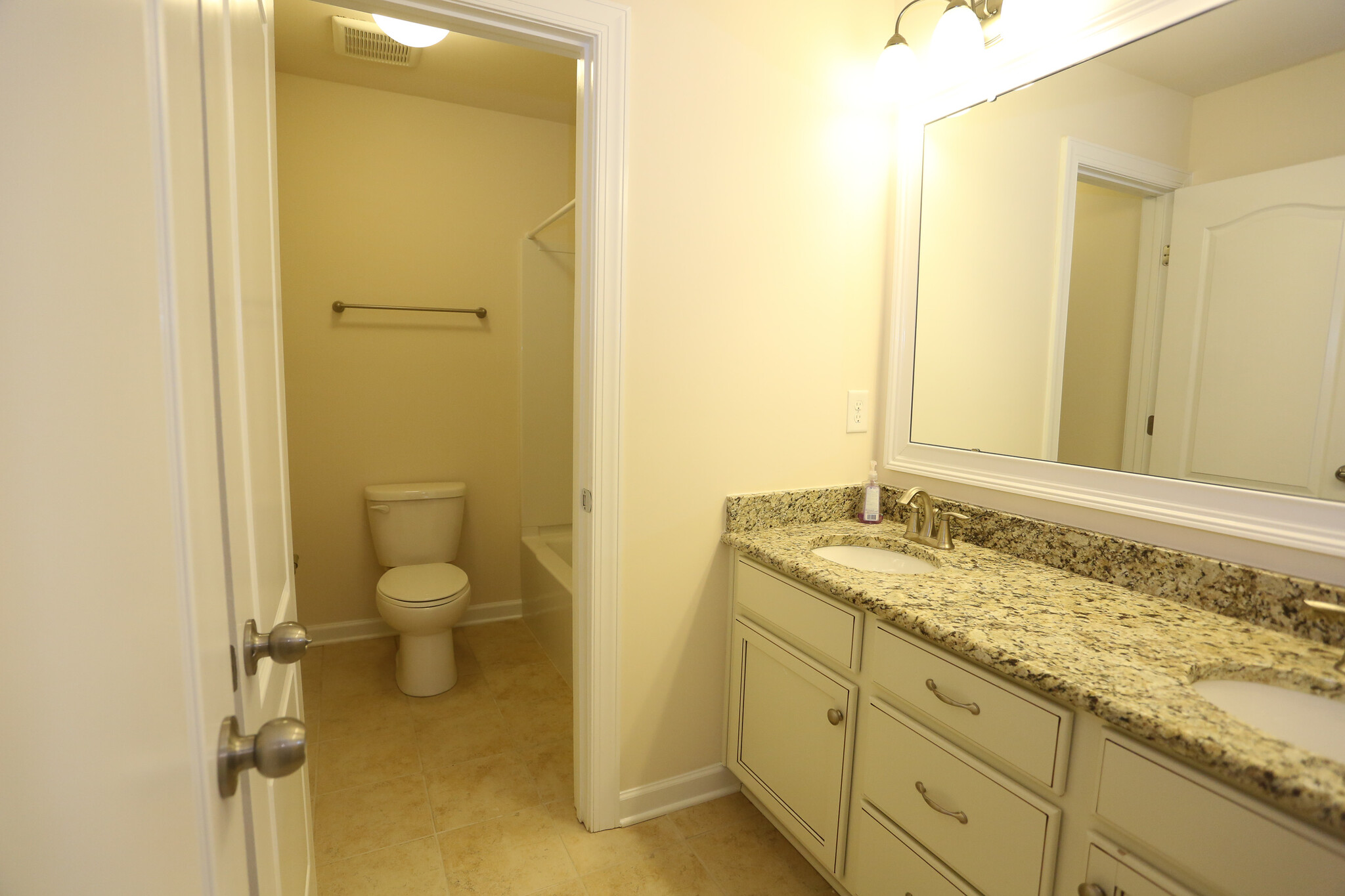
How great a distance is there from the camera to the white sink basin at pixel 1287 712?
37.7 inches

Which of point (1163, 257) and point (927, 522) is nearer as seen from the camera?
point (1163, 257)

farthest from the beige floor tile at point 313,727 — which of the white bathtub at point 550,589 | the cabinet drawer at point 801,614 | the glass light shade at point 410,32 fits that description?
the glass light shade at point 410,32

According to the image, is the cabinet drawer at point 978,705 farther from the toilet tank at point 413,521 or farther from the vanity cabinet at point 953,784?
the toilet tank at point 413,521

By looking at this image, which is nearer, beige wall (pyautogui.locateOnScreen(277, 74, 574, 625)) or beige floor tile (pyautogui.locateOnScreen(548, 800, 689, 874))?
beige floor tile (pyautogui.locateOnScreen(548, 800, 689, 874))

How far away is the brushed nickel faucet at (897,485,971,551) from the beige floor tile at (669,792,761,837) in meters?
0.97

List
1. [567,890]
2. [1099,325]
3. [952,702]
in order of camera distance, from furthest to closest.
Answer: [567,890]
[1099,325]
[952,702]

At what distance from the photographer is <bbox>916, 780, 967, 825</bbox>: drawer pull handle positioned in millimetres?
1188

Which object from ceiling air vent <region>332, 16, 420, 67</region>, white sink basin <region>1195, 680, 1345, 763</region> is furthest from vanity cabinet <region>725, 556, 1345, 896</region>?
ceiling air vent <region>332, 16, 420, 67</region>

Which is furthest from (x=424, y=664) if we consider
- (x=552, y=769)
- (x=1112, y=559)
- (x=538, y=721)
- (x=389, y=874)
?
(x=1112, y=559)

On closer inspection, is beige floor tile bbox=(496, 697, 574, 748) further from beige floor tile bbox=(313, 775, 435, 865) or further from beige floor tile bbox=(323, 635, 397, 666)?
beige floor tile bbox=(323, 635, 397, 666)

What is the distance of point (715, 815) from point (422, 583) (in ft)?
4.84

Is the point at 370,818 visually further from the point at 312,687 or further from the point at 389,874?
Result: the point at 312,687

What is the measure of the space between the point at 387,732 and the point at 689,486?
4.90 feet

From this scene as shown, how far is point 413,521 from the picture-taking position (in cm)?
296
